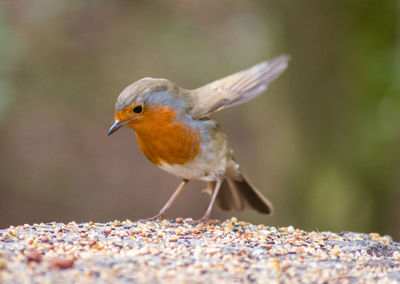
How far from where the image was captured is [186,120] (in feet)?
16.6

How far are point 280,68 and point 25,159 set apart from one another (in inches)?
250

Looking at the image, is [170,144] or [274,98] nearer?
[170,144]

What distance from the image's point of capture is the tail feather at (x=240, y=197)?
5980 mm

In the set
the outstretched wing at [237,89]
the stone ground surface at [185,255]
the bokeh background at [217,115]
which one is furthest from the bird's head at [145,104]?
the bokeh background at [217,115]

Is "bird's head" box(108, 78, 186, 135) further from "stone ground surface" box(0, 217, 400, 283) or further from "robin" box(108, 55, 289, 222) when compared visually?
"stone ground surface" box(0, 217, 400, 283)

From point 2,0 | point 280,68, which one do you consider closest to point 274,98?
point 280,68

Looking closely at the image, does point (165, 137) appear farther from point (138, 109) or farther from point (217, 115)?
point (217, 115)

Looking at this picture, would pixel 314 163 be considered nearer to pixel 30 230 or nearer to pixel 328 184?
pixel 328 184

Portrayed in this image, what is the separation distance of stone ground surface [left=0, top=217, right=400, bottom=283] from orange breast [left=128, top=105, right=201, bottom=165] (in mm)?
612

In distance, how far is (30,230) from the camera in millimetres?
4184

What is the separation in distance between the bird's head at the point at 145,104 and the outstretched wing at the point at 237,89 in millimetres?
341

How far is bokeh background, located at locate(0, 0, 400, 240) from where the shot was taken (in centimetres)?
723

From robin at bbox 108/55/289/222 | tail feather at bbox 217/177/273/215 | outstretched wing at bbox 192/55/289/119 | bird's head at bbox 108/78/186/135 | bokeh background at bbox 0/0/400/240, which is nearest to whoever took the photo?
bird's head at bbox 108/78/186/135

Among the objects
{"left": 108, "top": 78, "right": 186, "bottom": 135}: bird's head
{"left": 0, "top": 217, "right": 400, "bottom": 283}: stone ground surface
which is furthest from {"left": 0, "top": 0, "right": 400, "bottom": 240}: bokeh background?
{"left": 0, "top": 217, "right": 400, "bottom": 283}: stone ground surface
